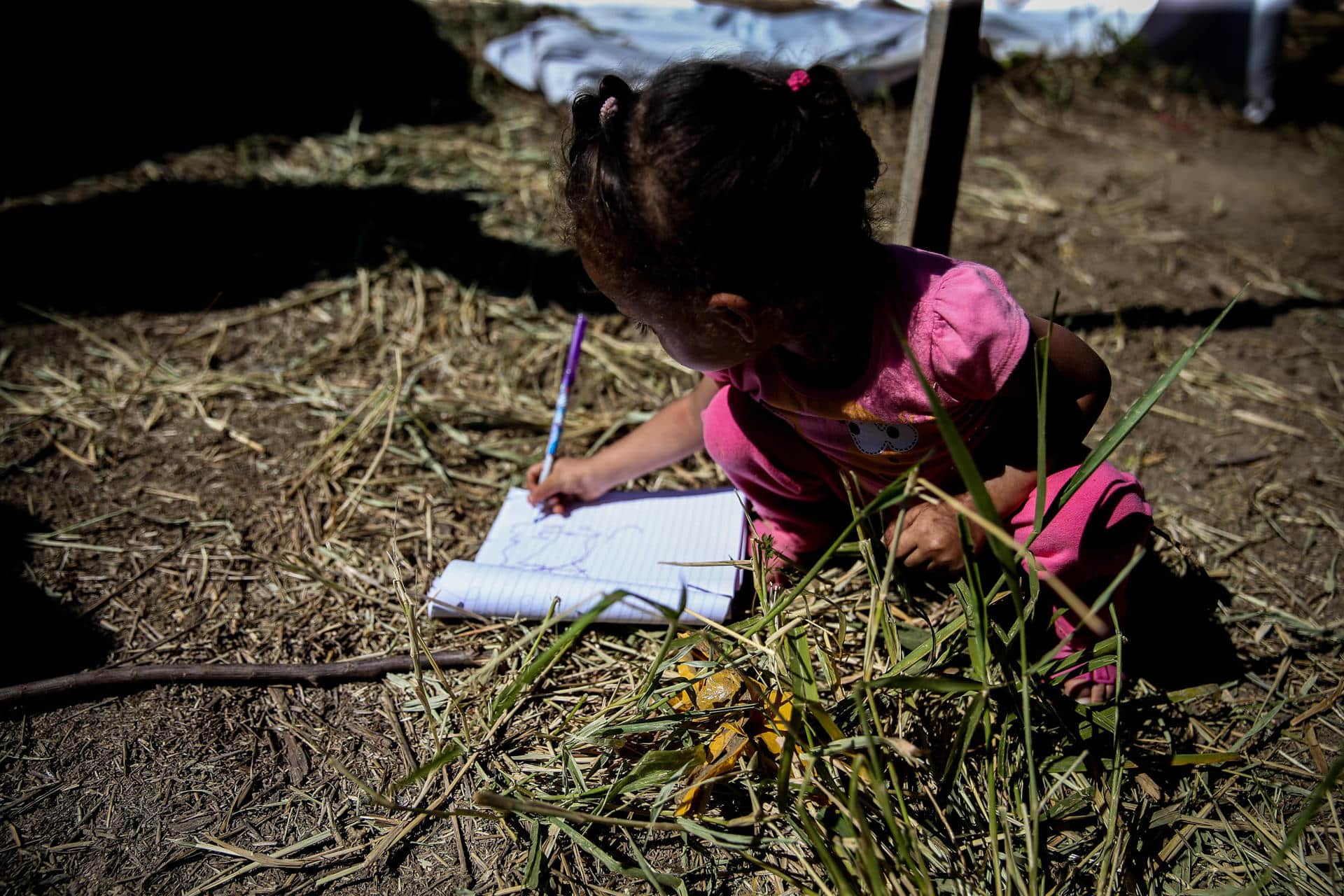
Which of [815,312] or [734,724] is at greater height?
[815,312]

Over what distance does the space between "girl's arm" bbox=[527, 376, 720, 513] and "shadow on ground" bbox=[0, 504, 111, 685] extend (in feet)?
3.24

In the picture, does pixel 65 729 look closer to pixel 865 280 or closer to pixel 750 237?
pixel 750 237

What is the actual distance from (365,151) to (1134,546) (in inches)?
137

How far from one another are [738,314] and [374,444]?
1353 mm

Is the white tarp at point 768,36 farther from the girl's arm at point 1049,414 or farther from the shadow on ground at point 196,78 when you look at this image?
the girl's arm at point 1049,414

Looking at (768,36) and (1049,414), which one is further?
(768,36)

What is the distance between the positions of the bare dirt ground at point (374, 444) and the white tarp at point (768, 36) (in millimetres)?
536

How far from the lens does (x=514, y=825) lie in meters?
1.55

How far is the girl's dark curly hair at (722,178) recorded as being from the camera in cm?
135

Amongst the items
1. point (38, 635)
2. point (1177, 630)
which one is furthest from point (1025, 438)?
point (38, 635)

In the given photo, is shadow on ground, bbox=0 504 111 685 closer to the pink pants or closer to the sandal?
the pink pants

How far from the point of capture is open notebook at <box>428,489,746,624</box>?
6.16 feet

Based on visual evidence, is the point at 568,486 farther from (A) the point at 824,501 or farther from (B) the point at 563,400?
(A) the point at 824,501

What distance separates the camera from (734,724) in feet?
5.12
